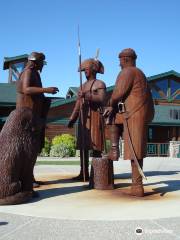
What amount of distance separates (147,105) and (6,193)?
2.53 meters

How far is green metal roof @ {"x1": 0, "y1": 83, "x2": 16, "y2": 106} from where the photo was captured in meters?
25.3

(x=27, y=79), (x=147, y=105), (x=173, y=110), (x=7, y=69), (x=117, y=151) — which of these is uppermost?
(x=7, y=69)

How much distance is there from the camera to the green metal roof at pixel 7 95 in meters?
25.3

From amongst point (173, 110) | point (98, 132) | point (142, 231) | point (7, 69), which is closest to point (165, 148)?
point (173, 110)

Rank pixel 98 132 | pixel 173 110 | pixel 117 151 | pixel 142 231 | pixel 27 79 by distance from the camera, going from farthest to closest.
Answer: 1. pixel 173 110
2. pixel 98 132
3. pixel 117 151
4. pixel 27 79
5. pixel 142 231

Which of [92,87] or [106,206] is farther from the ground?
[92,87]

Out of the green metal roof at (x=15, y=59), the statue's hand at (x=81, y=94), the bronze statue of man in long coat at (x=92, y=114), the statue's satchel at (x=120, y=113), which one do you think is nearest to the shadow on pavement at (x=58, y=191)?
the bronze statue of man in long coat at (x=92, y=114)

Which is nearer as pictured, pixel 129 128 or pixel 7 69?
pixel 129 128

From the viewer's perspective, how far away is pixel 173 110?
30828 mm

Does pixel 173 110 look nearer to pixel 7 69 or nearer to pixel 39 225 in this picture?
pixel 7 69

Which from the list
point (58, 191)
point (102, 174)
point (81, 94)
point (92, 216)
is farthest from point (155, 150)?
point (92, 216)

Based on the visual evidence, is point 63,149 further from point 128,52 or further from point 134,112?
point 134,112

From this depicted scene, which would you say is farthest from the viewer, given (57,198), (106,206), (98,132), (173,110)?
(173,110)

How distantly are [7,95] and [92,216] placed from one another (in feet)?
73.9
